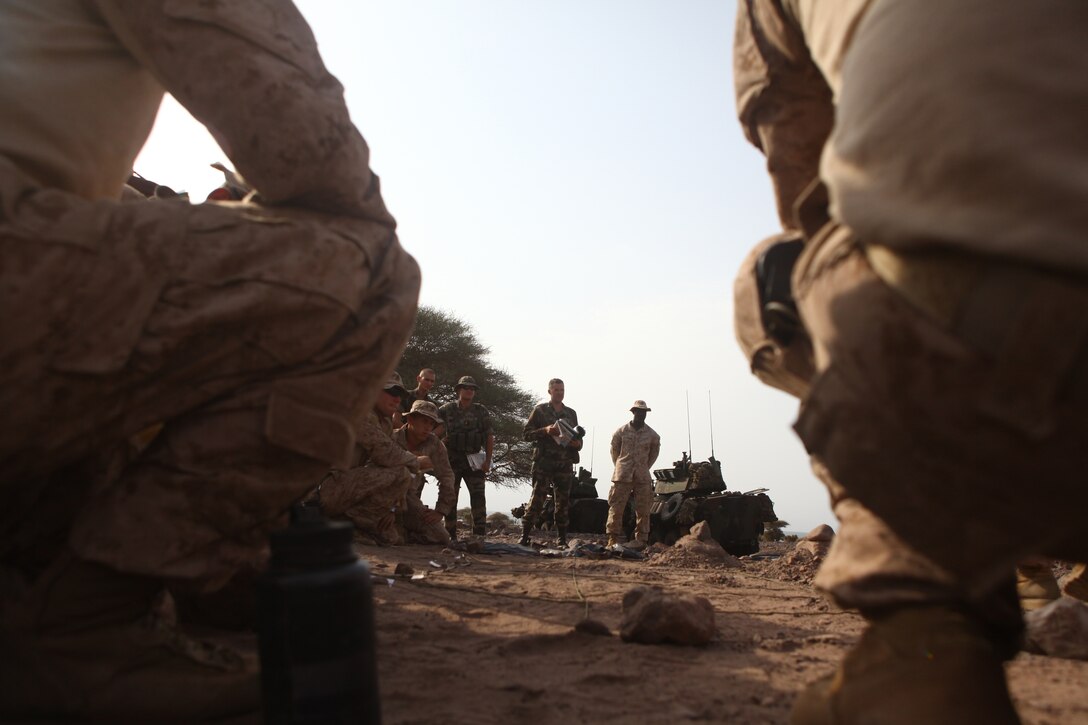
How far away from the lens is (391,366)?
1.78 meters

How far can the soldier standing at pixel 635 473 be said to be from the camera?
12.1m

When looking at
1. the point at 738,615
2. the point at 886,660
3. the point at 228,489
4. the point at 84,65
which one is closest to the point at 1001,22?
the point at 886,660

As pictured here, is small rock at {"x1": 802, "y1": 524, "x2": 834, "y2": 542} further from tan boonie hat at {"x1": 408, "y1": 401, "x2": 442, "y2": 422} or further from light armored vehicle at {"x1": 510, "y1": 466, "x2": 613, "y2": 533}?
light armored vehicle at {"x1": 510, "y1": 466, "x2": 613, "y2": 533}

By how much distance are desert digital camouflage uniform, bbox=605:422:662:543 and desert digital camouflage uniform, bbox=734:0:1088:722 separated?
1099cm

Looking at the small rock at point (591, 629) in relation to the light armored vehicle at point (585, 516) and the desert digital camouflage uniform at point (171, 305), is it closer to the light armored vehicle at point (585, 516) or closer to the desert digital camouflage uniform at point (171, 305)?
the desert digital camouflage uniform at point (171, 305)

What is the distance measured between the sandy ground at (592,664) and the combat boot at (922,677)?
59 cm

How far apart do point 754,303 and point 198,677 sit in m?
1.26

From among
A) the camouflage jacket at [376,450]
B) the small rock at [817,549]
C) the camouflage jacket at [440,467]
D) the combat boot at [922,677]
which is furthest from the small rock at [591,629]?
the camouflage jacket at [440,467]

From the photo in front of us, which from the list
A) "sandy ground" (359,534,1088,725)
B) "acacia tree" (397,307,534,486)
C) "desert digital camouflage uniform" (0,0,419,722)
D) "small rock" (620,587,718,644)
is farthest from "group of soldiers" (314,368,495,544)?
"acacia tree" (397,307,534,486)

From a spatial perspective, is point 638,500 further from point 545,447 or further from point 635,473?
point 545,447

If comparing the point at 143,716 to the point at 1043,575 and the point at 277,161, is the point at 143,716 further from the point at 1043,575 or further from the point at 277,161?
the point at 1043,575

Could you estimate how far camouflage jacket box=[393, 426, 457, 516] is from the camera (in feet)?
32.4

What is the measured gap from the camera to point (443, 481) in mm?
10328

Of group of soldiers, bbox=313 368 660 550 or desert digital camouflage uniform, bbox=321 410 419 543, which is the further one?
group of soldiers, bbox=313 368 660 550
